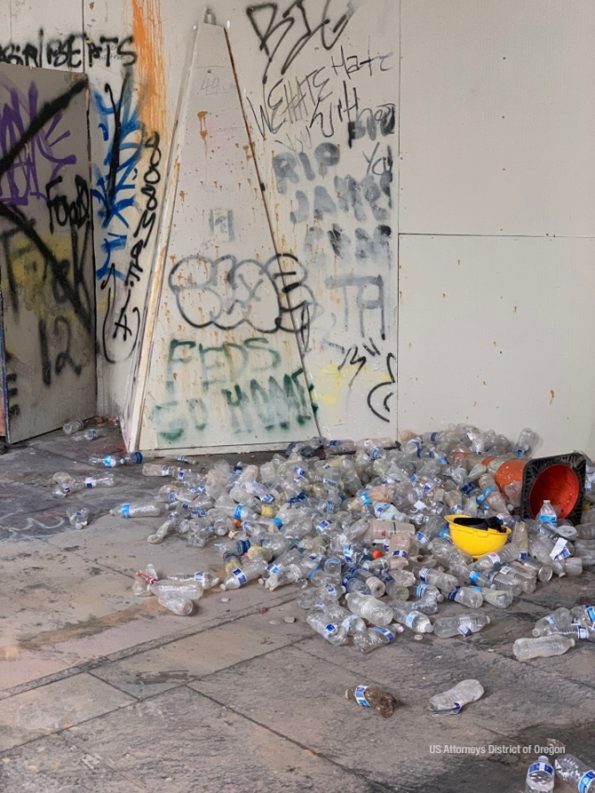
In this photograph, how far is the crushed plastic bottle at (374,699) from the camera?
3.43 metres

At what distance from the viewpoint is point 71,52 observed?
7.67 meters

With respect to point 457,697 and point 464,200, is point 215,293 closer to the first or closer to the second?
point 464,200

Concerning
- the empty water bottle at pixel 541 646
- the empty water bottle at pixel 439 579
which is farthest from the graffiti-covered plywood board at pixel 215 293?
the empty water bottle at pixel 541 646

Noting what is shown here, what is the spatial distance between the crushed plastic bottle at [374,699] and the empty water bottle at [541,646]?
2.19ft

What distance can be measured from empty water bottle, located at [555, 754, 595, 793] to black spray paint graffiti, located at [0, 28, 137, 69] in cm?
613

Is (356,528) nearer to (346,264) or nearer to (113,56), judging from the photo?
(346,264)

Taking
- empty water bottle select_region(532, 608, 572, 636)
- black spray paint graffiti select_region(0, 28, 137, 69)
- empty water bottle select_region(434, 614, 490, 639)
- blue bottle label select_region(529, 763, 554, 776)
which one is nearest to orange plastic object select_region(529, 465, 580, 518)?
empty water bottle select_region(532, 608, 572, 636)

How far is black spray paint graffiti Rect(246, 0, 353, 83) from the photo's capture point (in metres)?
6.69

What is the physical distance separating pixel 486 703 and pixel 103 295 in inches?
212

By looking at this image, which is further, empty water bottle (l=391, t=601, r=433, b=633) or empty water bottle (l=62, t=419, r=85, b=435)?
empty water bottle (l=62, t=419, r=85, b=435)

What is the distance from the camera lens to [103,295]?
7.95 meters

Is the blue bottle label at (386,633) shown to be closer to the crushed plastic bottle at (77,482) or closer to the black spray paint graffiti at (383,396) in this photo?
the crushed plastic bottle at (77,482)

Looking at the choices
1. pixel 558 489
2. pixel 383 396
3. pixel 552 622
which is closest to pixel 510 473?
pixel 558 489

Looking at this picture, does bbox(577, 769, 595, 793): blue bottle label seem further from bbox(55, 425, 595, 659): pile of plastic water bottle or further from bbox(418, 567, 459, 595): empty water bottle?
bbox(418, 567, 459, 595): empty water bottle
